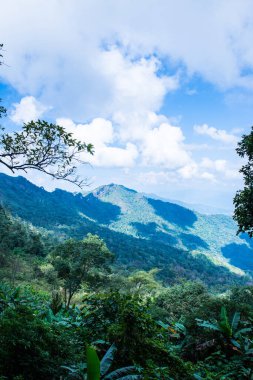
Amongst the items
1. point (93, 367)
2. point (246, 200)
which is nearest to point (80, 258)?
point (246, 200)

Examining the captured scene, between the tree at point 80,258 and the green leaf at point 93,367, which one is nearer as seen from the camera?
the green leaf at point 93,367

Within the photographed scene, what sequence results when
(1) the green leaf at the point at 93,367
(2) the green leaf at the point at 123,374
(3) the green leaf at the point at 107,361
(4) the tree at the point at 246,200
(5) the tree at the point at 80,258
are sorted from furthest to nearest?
(5) the tree at the point at 80,258 → (4) the tree at the point at 246,200 → (3) the green leaf at the point at 107,361 → (2) the green leaf at the point at 123,374 → (1) the green leaf at the point at 93,367

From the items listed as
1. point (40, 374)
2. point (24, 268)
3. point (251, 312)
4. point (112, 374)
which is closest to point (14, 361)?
point (40, 374)

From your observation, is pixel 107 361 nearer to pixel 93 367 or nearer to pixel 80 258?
pixel 93 367

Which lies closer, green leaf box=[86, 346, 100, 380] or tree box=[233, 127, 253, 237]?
green leaf box=[86, 346, 100, 380]

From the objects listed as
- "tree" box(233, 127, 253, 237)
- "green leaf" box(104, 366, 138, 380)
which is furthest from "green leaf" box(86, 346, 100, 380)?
"tree" box(233, 127, 253, 237)

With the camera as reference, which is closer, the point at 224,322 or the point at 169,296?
the point at 224,322

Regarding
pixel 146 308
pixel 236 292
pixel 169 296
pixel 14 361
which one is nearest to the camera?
pixel 14 361

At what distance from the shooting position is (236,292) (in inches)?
756

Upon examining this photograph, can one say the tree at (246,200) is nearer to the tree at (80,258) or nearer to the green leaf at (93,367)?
the green leaf at (93,367)

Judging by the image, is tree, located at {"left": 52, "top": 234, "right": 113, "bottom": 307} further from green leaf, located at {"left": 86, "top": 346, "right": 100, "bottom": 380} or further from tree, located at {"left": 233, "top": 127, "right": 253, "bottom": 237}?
green leaf, located at {"left": 86, "top": 346, "right": 100, "bottom": 380}

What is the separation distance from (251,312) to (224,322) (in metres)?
2.12

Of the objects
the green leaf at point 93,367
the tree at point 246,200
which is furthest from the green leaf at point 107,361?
the tree at point 246,200

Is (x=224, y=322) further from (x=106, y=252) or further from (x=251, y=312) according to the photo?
(x=106, y=252)
